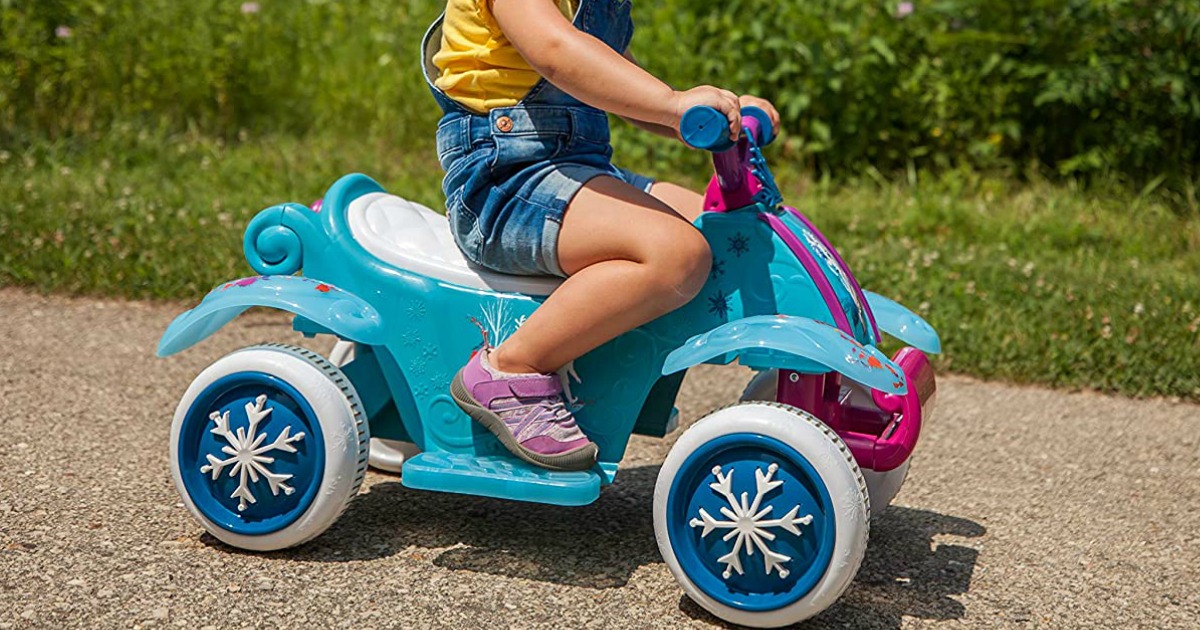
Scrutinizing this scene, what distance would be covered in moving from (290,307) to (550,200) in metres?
0.56

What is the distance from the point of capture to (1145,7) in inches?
229

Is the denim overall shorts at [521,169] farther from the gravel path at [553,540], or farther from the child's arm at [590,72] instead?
the gravel path at [553,540]

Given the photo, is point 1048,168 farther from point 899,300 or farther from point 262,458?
point 262,458

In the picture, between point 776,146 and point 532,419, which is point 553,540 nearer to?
point 532,419

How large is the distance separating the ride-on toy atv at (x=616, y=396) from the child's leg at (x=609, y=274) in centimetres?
10

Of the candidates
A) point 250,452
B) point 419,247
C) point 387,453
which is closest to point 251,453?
point 250,452

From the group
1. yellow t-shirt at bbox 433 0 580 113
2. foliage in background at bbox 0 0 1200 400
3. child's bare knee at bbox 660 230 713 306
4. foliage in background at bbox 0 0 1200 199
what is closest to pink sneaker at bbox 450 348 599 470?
child's bare knee at bbox 660 230 713 306

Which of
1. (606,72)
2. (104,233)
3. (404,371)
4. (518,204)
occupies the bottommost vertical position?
(104,233)

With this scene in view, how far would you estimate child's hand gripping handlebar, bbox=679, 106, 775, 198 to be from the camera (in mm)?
2357

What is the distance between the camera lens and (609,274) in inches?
100

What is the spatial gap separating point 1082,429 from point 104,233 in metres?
3.30

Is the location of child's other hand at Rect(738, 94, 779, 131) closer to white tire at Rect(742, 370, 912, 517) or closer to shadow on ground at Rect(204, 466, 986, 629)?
white tire at Rect(742, 370, 912, 517)

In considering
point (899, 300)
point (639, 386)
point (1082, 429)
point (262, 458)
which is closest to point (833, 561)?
point (639, 386)

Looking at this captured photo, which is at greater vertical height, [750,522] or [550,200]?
[550,200]
